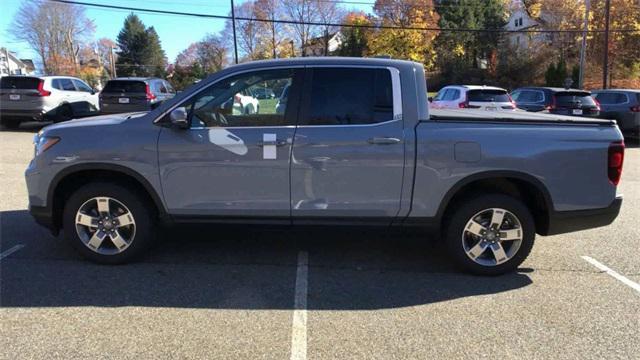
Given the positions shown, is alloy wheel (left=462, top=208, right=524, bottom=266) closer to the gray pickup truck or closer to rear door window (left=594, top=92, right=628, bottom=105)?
the gray pickup truck

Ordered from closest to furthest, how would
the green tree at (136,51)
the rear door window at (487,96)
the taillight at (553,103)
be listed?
the rear door window at (487,96) → the taillight at (553,103) → the green tree at (136,51)

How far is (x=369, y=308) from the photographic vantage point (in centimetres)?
400

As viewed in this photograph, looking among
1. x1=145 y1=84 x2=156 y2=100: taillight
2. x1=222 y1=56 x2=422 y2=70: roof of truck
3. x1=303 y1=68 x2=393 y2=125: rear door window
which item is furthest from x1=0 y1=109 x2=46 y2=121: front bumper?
x1=303 y1=68 x2=393 y2=125: rear door window

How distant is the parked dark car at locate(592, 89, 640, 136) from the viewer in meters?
15.9

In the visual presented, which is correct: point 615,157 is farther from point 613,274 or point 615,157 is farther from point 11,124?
point 11,124

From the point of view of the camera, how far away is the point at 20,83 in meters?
16.0

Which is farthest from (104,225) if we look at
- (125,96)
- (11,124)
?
(11,124)

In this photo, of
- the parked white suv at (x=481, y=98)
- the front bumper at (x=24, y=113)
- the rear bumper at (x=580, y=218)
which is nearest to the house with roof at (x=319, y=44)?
the parked white suv at (x=481, y=98)

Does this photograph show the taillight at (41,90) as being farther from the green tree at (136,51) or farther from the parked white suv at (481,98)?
the green tree at (136,51)

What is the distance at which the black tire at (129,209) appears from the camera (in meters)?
4.67

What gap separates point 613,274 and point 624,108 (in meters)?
13.6

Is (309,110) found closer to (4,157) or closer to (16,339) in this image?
(16,339)

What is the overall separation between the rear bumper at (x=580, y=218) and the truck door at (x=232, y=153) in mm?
2285

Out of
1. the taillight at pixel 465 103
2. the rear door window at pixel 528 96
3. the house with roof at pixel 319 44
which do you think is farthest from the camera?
the house with roof at pixel 319 44
